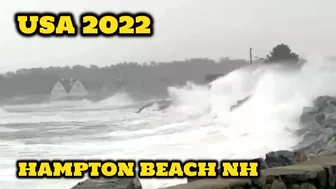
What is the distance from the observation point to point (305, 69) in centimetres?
1265

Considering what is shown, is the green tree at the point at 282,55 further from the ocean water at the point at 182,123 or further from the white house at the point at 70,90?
the white house at the point at 70,90

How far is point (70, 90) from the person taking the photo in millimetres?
13492

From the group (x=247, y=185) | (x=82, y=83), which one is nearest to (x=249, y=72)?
(x=82, y=83)

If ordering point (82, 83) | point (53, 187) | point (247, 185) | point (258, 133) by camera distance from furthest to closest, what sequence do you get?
point (82, 83) < point (258, 133) < point (53, 187) < point (247, 185)

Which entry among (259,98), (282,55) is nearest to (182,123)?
(259,98)

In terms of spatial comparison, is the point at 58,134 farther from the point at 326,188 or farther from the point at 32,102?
the point at 326,188

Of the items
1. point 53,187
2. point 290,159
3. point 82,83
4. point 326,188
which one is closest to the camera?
point 326,188

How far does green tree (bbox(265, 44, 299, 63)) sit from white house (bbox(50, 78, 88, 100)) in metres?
4.38

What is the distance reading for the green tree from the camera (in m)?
13.0

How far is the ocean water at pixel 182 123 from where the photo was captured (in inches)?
378

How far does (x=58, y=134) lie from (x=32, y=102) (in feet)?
7.66

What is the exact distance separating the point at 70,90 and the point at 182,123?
9.71 feet

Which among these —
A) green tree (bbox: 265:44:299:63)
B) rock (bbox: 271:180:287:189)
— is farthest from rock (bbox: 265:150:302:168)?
green tree (bbox: 265:44:299:63)

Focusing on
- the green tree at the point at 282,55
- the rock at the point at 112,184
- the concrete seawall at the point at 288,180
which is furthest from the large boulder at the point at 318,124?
the rock at the point at 112,184
